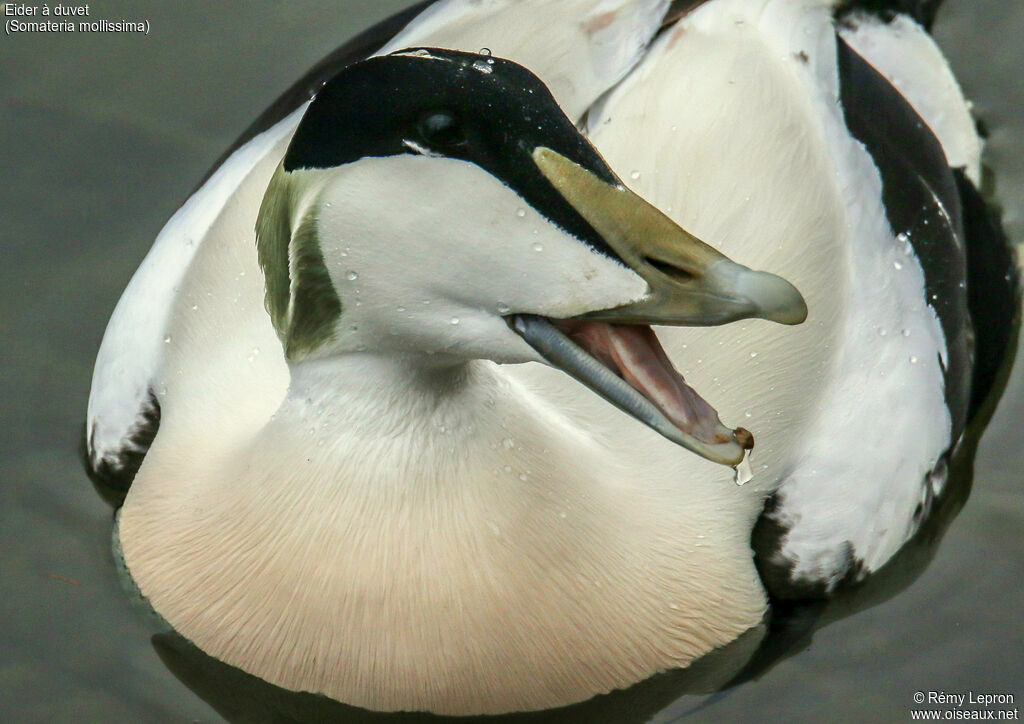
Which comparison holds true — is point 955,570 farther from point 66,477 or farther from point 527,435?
point 66,477

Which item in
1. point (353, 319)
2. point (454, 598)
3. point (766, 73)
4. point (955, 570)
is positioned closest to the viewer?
point (353, 319)

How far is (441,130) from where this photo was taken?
2.05 metres

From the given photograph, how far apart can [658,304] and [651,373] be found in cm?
16

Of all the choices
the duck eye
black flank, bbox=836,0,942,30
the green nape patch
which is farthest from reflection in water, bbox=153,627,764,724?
black flank, bbox=836,0,942,30

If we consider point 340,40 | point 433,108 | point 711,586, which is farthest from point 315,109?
point 340,40

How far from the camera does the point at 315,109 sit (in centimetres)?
215

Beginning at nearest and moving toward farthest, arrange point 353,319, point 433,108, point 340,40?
point 433,108, point 353,319, point 340,40

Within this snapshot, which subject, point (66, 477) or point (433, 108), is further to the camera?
point (66, 477)

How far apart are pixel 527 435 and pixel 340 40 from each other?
2.24 m

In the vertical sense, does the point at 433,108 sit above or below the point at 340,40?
above

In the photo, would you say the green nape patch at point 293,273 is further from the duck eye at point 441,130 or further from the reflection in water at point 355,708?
the reflection in water at point 355,708

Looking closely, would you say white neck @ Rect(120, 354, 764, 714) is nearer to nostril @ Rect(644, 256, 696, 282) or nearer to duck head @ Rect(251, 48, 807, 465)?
duck head @ Rect(251, 48, 807, 465)

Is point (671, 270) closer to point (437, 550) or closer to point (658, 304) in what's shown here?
point (658, 304)

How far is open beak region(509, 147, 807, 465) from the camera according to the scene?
80.8 inches
